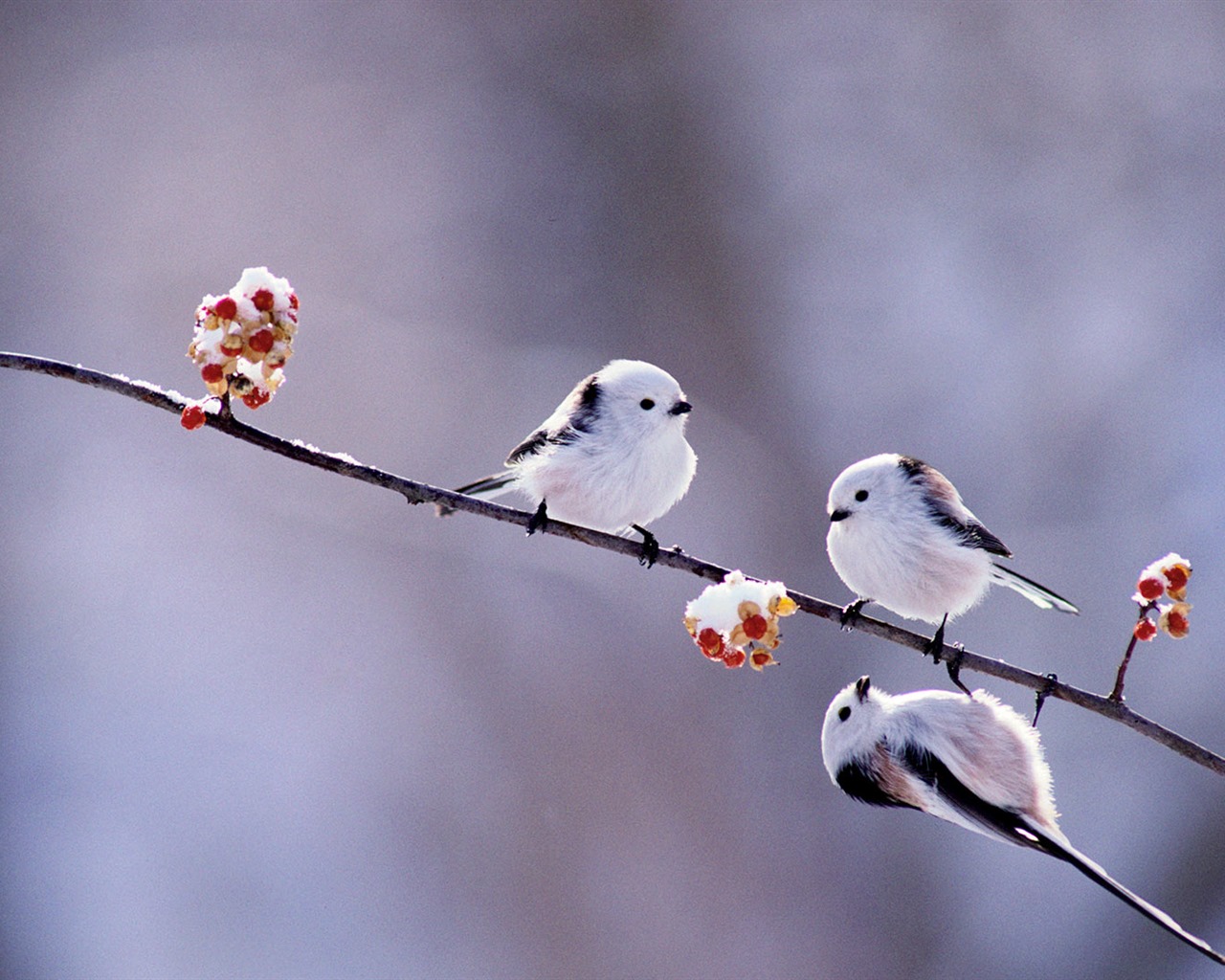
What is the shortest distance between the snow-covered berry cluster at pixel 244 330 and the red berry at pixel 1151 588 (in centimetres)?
71

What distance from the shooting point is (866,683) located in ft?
4.41

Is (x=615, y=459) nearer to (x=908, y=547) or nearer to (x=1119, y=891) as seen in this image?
(x=908, y=547)

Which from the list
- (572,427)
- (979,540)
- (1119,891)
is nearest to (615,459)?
(572,427)

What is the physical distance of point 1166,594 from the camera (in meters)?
0.89

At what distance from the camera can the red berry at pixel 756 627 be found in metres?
0.77

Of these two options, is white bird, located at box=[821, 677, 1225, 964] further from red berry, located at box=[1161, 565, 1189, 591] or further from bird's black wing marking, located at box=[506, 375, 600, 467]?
bird's black wing marking, located at box=[506, 375, 600, 467]

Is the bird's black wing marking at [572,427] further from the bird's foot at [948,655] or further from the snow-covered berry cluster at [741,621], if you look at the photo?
the snow-covered berry cluster at [741,621]

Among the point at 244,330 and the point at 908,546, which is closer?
the point at 244,330

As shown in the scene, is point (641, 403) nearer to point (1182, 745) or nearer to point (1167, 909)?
point (1182, 745)

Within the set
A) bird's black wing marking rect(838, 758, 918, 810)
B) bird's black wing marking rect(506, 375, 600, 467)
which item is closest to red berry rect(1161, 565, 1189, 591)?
bird's black wing marking rect(838, 758, 918, 810)

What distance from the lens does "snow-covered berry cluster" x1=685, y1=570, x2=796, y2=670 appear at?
A: 0.77 meters

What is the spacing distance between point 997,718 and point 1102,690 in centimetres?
188

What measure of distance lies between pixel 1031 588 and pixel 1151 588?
501 millimetres

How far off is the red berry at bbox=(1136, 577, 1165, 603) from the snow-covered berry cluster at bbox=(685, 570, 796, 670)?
33 centimetres
